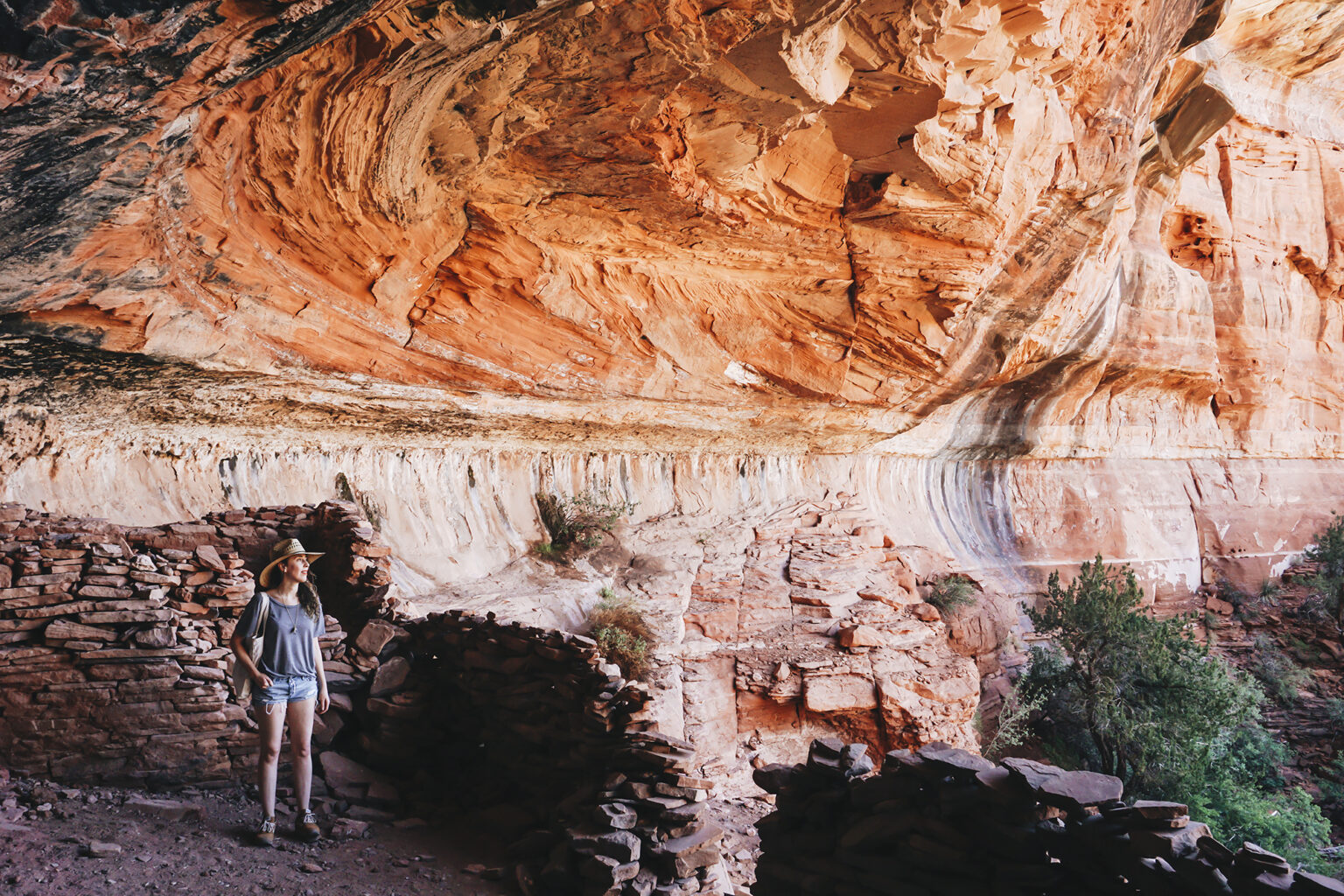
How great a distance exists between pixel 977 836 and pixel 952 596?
9106mm

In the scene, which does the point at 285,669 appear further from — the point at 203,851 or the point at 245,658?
the point at 203,851

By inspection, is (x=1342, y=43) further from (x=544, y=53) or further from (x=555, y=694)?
(x=555, y=694)

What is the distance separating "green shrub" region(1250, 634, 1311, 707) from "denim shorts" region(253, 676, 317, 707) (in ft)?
56.8

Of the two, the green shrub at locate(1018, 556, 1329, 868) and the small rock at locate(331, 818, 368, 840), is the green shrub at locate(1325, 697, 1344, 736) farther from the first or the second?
the small rock at locate(331, 818, 368, 840)

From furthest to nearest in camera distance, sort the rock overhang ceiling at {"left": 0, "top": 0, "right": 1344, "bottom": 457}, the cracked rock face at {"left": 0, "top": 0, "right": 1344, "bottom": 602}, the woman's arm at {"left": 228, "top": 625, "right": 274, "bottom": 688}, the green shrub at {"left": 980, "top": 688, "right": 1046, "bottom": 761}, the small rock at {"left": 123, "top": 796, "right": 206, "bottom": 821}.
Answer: the green shrub at {"left": 980, "top": 688, "right": 1046, "bottom": 761}
the cracked rock face at {"left": 0, "top": 0, "right": 1344, "bottom": 602}
the rock overhang ceiling at {"left": 0, "top": 0, "right": 1344, "bottom": 457}
the small rock at {"left": 123, "top": 796, "right": 206, "bottom": 821}
the woman's arm at {"left": 228, "top": 625, "right": 274, "bottom": 688}

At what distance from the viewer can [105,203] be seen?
4633 mm

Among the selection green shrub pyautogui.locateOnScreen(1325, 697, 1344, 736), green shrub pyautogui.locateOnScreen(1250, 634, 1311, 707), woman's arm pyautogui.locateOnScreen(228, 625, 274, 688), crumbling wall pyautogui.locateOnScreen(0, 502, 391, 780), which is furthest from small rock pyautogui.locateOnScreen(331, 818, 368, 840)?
green shrub pyautogui.locateOnScreen(1250, 634, 1311, 707)

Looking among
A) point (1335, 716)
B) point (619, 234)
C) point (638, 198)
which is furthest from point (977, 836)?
point (1335, 716)

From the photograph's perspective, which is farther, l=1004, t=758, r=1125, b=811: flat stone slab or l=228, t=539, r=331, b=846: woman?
l=228, t=539, r=331, b=846: woman

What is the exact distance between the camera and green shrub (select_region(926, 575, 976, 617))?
11695 millimetres

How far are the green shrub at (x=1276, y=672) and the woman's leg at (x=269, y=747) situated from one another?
17.4 m

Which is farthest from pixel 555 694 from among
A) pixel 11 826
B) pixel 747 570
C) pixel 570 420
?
pixel 747 570

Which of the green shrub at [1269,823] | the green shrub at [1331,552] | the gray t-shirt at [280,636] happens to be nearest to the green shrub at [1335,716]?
the green shrub at [1331,552]

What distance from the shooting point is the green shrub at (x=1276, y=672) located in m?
14.8
